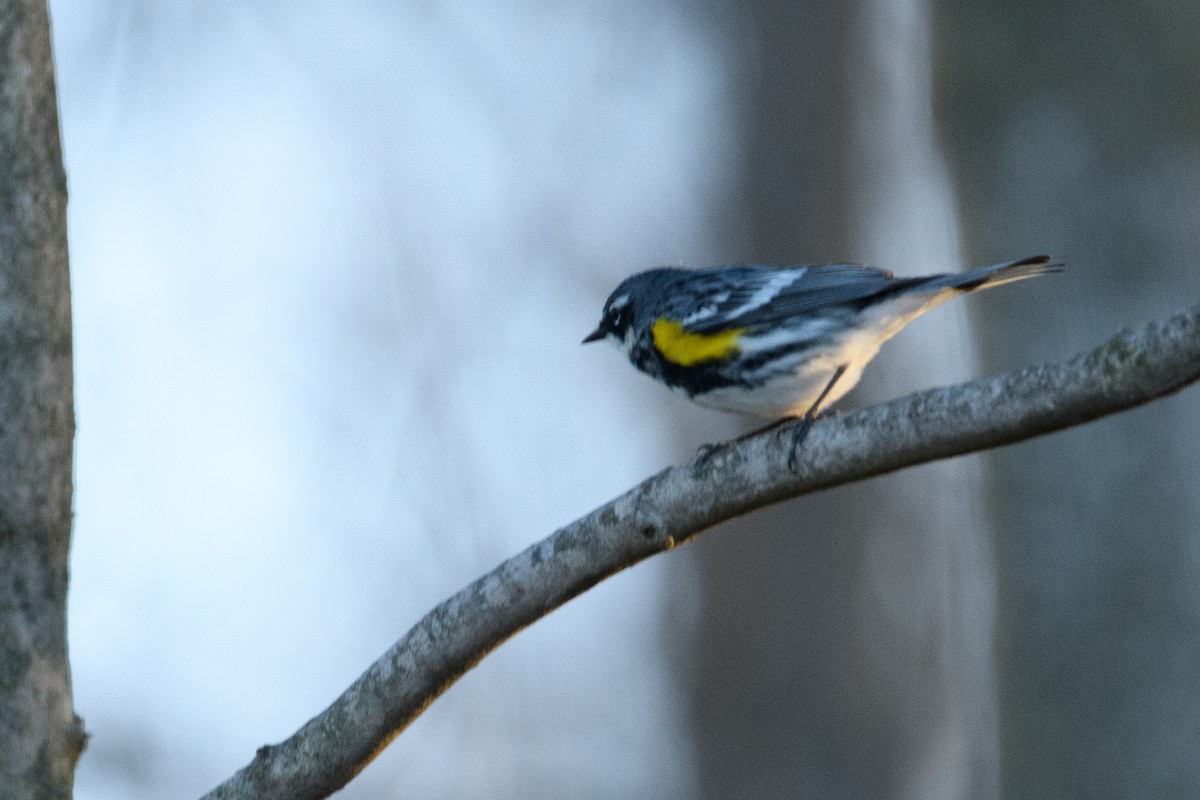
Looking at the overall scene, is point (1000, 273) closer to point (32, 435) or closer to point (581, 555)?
point (581, 555)

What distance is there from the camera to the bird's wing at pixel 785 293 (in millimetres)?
3777

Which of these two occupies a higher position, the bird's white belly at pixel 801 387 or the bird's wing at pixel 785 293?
the bird's wing at pixel 785 293

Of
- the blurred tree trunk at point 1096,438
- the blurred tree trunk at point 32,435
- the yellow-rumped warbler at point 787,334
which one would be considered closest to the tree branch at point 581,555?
the blurred tree trunk at point 32,435

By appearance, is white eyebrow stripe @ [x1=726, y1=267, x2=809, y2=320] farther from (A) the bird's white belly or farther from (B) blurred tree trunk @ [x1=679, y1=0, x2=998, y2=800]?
(B) blurred tree trunk @ [x1=679, y1=0, x2=998, y2=800]

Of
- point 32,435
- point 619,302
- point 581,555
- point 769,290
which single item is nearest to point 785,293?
point 769,290

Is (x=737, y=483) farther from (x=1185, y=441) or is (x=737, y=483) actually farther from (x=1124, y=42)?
(x=1124, y=42)

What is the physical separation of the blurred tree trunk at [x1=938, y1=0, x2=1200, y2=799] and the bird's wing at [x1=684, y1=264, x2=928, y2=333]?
43.0 inches

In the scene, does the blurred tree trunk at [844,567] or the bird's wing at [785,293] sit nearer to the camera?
the bird's wing at [785,293]

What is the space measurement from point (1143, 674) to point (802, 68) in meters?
3.24

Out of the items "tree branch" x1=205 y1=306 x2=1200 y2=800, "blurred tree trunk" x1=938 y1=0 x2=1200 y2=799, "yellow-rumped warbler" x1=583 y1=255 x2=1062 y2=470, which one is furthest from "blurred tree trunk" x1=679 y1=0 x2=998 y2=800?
"tree branch" x1=205 y1=306 x2=1200 y2=800

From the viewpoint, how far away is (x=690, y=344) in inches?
154

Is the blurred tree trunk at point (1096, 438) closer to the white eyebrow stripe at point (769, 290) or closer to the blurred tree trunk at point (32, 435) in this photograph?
the white eyebrow stripe at point (769, 290)

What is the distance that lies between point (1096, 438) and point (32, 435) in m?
3.45

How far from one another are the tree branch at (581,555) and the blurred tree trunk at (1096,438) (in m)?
2.23
